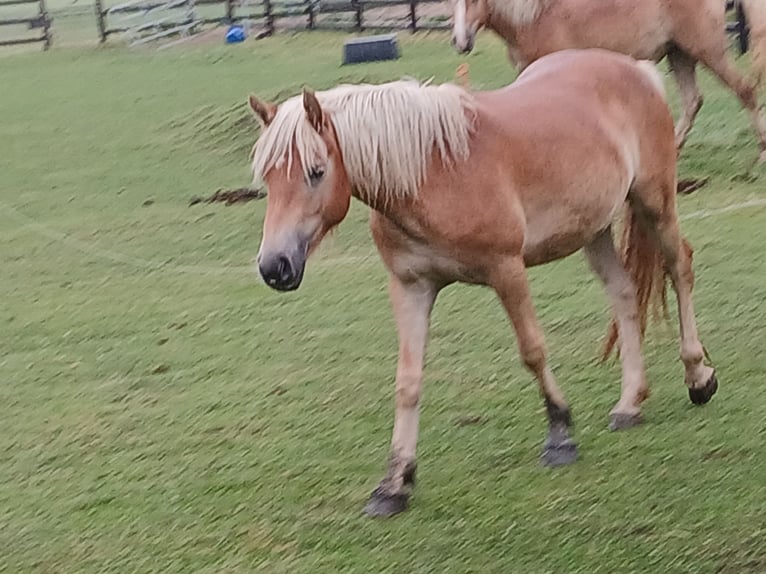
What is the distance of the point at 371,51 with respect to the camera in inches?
610

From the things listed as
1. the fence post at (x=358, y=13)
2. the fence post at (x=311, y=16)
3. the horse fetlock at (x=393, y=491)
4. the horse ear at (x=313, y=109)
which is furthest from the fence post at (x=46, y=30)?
the horse ear at (x=313, y=109)

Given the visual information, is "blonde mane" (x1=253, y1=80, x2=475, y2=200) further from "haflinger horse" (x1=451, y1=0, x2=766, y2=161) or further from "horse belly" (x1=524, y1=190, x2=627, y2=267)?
"haflinger horse" (x1=451, y1=0, x2=766, y2=161)

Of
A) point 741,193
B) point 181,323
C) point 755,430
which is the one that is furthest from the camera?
point 741,193

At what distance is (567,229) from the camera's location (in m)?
3.80

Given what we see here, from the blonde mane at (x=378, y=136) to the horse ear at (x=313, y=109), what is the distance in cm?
2

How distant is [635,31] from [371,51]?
8.12 meters

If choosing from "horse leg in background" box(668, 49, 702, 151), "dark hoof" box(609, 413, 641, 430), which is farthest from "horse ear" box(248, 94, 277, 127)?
"horse leg in background" box(668, 49, 702, 151)

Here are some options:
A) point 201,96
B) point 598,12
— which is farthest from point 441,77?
point 598,12

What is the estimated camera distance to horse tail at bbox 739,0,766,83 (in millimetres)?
7664

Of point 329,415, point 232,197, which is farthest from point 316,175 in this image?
point 232,197

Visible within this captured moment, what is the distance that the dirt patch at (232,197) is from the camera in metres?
8.63

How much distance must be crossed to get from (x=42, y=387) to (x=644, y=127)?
2663 millimetres

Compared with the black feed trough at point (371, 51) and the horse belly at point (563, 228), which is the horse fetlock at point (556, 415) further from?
the black feed trough at point (371, 51)

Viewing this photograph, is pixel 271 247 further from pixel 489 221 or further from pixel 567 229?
pixel 567 229
